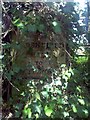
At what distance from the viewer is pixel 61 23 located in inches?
58.5

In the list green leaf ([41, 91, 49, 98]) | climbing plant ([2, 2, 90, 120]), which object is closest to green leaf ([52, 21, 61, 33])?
climbing plant ([2, 2, 90, 120])

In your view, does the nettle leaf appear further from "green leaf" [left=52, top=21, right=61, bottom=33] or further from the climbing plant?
"green leaf" [left=52, top=21, right=61, bottom=33]

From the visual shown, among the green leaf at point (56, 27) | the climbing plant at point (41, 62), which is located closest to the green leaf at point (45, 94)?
the climbing plant at point (41, 62)

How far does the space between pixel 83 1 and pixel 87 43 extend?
0.78 ft

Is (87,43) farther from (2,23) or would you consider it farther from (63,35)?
(2,23)

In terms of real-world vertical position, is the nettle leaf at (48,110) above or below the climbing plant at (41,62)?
below

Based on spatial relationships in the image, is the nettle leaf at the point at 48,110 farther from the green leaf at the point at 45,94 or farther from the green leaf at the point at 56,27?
the green leaf at the point at 56,27

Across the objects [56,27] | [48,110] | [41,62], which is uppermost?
[56,27]

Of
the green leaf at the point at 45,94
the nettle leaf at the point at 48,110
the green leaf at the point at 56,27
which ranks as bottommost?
the nettle leaf at the point at 48,110

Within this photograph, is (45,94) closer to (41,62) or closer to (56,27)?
(41,62)

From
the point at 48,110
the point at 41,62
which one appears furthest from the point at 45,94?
the point at 41,62

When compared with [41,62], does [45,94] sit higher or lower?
lower

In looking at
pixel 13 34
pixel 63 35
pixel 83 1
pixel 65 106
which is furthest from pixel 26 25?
pixel 65 106

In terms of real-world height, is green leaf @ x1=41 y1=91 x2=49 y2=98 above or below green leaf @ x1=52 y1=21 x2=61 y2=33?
below
